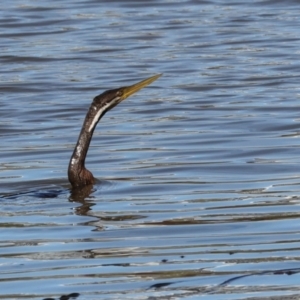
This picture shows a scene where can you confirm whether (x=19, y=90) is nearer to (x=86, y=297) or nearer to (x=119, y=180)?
(x=119, y=180)

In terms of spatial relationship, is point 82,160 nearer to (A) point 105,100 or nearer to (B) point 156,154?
(A) point 105,100

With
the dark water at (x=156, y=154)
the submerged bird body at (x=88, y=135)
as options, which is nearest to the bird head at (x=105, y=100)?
the submerged bird body at (x=88, y=135)

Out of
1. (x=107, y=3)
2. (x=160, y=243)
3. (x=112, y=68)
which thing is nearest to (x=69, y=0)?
(x=107, y=3)

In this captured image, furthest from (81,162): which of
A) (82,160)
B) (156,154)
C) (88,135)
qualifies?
(156,154)

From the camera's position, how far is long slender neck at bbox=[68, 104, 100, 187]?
354 inches

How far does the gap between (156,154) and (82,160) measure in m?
1.41

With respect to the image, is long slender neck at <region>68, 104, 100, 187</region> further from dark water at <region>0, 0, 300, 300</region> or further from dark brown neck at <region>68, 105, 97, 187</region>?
dark water at <region>0, 0, 300, 300</region>

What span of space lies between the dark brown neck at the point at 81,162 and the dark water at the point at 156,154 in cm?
11

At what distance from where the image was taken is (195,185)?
8797 mm

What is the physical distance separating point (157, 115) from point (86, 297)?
24.3 feet

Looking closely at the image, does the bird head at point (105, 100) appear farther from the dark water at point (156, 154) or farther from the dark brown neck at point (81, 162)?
the dark water at point (156, 154)

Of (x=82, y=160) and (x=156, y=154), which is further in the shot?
(x=156, y=154)

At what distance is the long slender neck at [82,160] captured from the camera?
29.5 feet

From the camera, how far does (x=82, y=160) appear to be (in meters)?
9.05
